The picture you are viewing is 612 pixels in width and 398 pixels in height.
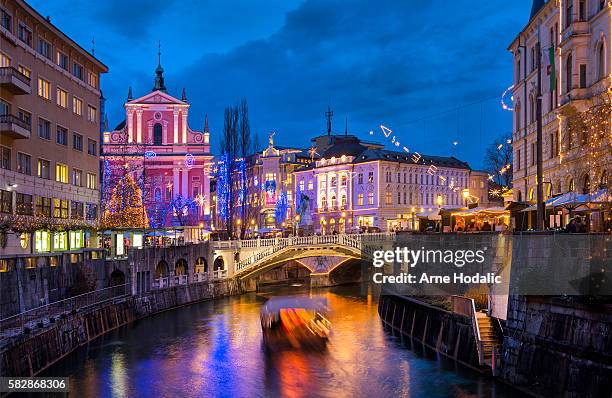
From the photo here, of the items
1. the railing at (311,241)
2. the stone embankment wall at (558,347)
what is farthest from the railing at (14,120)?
the stone embankment wall at (558,347)

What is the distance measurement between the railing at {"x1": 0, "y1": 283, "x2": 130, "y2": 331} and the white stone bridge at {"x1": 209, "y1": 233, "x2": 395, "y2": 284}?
17970 mm

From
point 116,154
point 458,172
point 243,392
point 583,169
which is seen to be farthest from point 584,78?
point 458,172

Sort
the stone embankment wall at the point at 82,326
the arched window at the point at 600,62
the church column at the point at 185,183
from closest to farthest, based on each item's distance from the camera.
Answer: the stone embankment wall at the point at 82,326 < the arched window at the point at 600,62 < the church column at the point at 185,183

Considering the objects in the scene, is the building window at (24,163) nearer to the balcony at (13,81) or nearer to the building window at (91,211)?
the balcony at (13,81)

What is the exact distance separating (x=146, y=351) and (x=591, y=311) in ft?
82.1

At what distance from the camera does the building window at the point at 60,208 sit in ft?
185

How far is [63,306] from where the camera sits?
138ft

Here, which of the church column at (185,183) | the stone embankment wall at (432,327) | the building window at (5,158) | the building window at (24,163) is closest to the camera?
the stone embankment wall at (432,327)

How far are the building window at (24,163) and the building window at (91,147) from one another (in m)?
11.6

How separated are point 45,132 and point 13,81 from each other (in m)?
8.55

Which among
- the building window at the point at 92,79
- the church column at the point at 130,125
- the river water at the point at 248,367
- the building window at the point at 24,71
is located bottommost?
the river water at the point at 248,367

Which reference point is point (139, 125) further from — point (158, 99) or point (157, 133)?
point (158, 99)

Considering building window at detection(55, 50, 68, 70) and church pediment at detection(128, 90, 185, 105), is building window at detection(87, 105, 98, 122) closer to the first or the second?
building window at detection(55, 50, 68, 70)

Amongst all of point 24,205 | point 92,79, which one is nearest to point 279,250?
point 92,79
